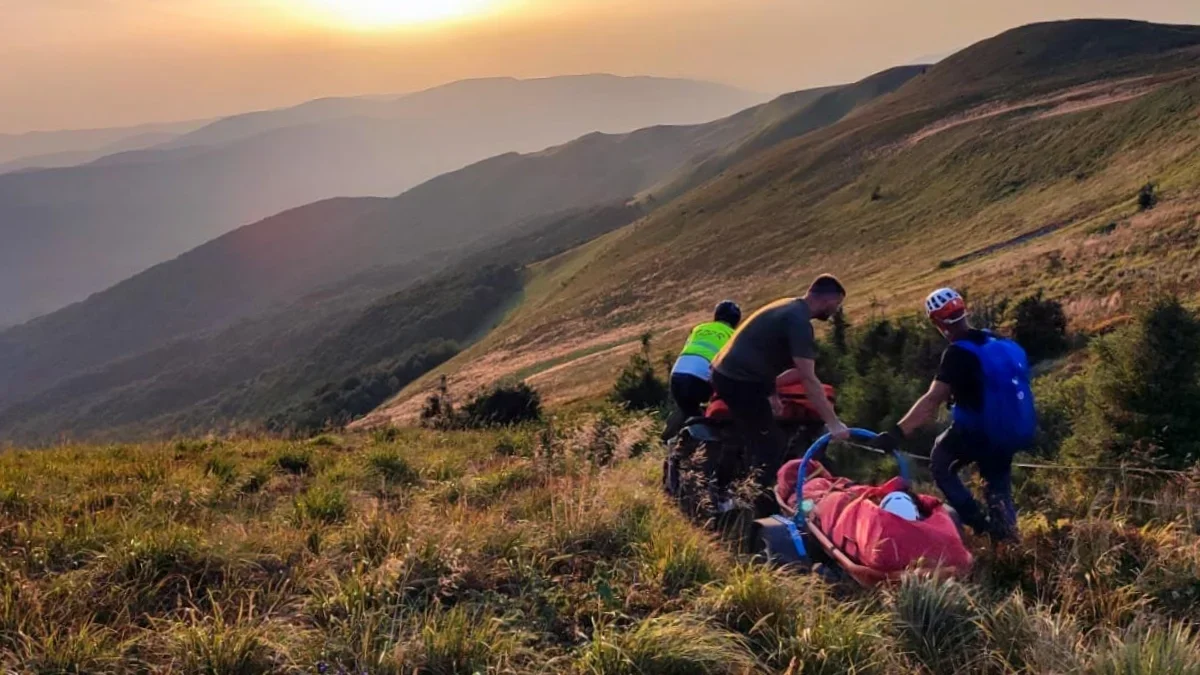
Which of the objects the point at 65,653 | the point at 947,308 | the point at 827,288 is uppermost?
the point at 827,288

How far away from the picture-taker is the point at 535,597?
12.1 ft

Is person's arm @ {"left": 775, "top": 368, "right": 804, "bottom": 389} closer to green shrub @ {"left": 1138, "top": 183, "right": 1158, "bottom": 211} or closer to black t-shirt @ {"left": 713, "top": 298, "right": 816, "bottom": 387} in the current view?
black t-shirt @ {"left": 713, "top": 298, "right": 816, "bottom": 387}

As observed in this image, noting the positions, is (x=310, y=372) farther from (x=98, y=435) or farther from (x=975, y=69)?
(x=98, y=435)

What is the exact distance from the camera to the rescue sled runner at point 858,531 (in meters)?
3.89

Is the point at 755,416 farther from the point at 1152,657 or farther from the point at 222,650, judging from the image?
the point at 222,650

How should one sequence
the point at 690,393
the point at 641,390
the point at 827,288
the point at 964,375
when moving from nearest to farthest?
the point at 964,375 → the point at 827,288 → the point at 690,393 → the point at 641,390

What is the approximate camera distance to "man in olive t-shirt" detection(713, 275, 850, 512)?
5520mm

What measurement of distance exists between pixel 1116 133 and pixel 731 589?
4105 cm

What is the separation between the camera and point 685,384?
696cm

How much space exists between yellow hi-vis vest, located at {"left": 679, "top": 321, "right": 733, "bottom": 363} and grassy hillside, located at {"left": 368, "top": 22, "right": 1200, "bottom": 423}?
7.25 m

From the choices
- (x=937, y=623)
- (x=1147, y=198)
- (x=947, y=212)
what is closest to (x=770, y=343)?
(x=937, y=623)

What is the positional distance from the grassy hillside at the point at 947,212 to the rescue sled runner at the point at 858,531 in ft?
27.4

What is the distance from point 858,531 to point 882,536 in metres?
0.19

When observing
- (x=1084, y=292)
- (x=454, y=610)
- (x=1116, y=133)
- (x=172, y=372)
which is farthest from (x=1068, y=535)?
(x=172, y=372)
